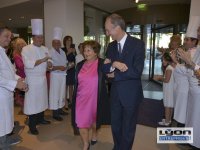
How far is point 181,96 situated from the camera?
287cm

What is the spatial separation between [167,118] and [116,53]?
6.27 ft

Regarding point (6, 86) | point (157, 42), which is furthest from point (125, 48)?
point (157, 42)

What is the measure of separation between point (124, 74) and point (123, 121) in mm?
470

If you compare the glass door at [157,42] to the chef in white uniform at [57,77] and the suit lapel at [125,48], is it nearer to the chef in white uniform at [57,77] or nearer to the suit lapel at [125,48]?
the chef in white uniform at [57,77]

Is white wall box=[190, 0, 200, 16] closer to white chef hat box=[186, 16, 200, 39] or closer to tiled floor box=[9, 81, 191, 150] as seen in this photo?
white chef hat box=[186, 16, 200, 39]

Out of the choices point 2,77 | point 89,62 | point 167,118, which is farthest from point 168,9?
point 2,77

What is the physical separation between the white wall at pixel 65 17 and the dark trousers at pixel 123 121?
3.51 m

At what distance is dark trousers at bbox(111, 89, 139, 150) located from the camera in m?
2.09

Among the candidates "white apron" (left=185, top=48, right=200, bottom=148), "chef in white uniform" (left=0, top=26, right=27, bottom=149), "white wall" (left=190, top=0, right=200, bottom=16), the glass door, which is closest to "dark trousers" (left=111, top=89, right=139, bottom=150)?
"white apron" (left=185, top=48, right=200, bottom=148)

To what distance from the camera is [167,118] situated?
3520mm

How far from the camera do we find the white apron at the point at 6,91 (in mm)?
2178

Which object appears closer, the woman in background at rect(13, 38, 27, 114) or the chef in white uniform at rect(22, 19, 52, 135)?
the chef in white uniform at rect(22, 19, 52, 135)

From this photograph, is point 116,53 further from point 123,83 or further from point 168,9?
point 168,9

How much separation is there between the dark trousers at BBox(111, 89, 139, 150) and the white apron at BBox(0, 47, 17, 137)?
1.01m
